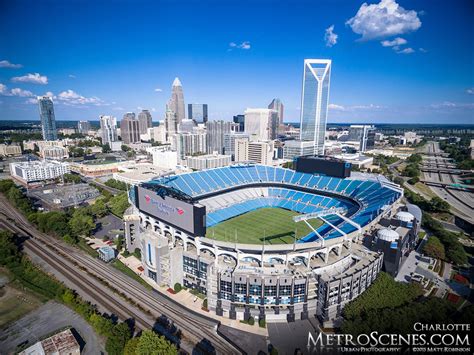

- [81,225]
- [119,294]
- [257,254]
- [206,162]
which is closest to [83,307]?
[119,294]

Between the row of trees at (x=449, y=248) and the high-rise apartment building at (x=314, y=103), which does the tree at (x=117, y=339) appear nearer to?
the row of trees at (x=449, y=248)

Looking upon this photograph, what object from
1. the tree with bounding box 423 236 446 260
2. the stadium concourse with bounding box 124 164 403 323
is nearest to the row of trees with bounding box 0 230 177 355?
the stadium concourse with bounding box 124 164 403 323

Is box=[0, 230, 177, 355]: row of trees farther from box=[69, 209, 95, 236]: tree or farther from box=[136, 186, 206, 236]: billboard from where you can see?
box=[136, 186, 206, 236]: billboard

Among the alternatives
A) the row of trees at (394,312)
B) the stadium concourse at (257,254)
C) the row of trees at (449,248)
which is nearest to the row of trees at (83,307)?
the stadium concourse at (257,254)

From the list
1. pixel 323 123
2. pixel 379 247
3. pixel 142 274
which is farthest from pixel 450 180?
pixel 142 274

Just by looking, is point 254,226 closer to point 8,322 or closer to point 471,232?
point 8,322

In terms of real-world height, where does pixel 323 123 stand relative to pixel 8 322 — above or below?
above
